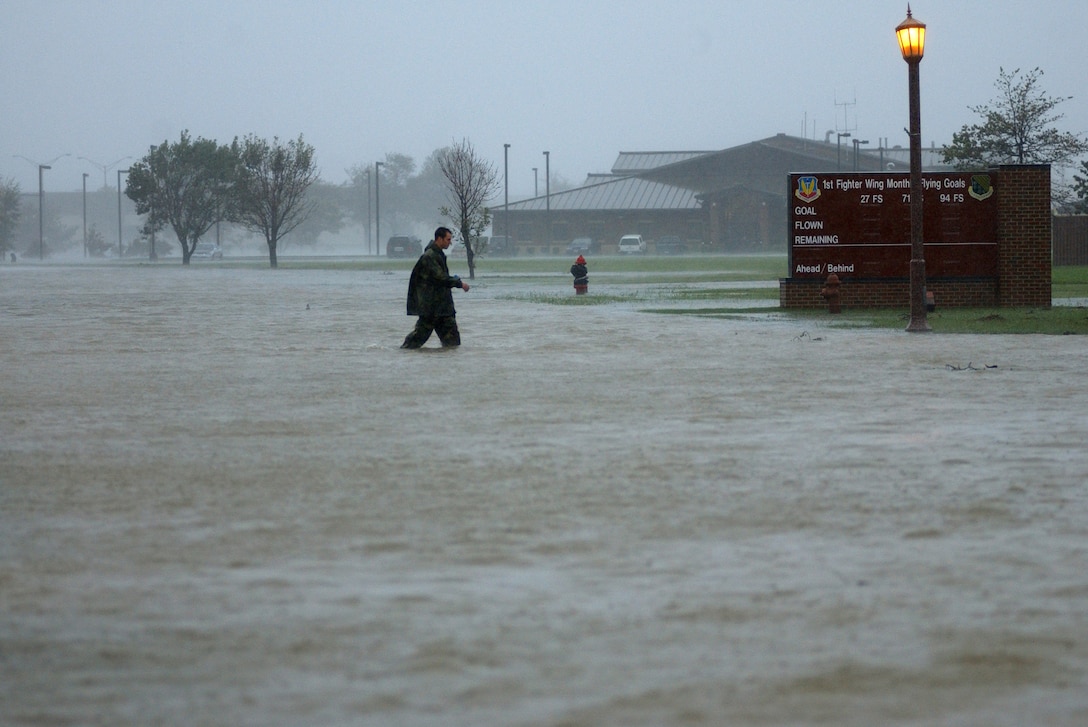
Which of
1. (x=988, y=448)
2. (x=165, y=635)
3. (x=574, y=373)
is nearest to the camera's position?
(x=165, y=635)

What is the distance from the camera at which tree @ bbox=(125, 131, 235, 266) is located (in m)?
87.6

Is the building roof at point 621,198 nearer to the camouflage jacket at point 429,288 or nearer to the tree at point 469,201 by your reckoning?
the tree at point 469,201

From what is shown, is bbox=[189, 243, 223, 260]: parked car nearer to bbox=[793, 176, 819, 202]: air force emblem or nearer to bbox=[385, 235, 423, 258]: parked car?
bbox=[385, 235, 423, 258]: parked car

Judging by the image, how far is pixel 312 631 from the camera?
5602 millimetres

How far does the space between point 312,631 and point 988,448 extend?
6.04 m

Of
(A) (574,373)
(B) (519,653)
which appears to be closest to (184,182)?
(A) (574,373)

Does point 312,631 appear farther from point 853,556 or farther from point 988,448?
point 988,448

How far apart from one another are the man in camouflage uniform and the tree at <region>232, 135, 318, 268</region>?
2277 inches

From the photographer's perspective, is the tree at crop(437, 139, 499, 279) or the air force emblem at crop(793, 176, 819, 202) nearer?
the air force emblem at crop(793, 176, 819, 202)

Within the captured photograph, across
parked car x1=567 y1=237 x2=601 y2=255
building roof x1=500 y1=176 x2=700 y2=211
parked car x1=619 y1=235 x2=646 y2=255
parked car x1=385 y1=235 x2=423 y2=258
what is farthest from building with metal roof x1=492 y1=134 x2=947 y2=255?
parked car x1=385 y1=235 x2=423 y2=258

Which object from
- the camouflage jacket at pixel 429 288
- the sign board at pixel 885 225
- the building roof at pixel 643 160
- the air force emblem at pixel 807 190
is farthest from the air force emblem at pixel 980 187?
the building roof at pixel 643 160

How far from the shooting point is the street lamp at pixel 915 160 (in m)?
22.5

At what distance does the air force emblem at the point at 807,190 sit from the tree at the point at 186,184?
61234mm

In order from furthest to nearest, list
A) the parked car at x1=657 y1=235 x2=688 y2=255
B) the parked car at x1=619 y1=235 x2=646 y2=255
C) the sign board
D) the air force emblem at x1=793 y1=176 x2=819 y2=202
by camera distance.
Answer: the parked car at x1=657 y1=235 x2=688 y2=255
the parked car at x1=619 y1=235 x2=646 y2=255
the air force emblem at x1=793 y1=176 x2=819 y2=202
the sign board
